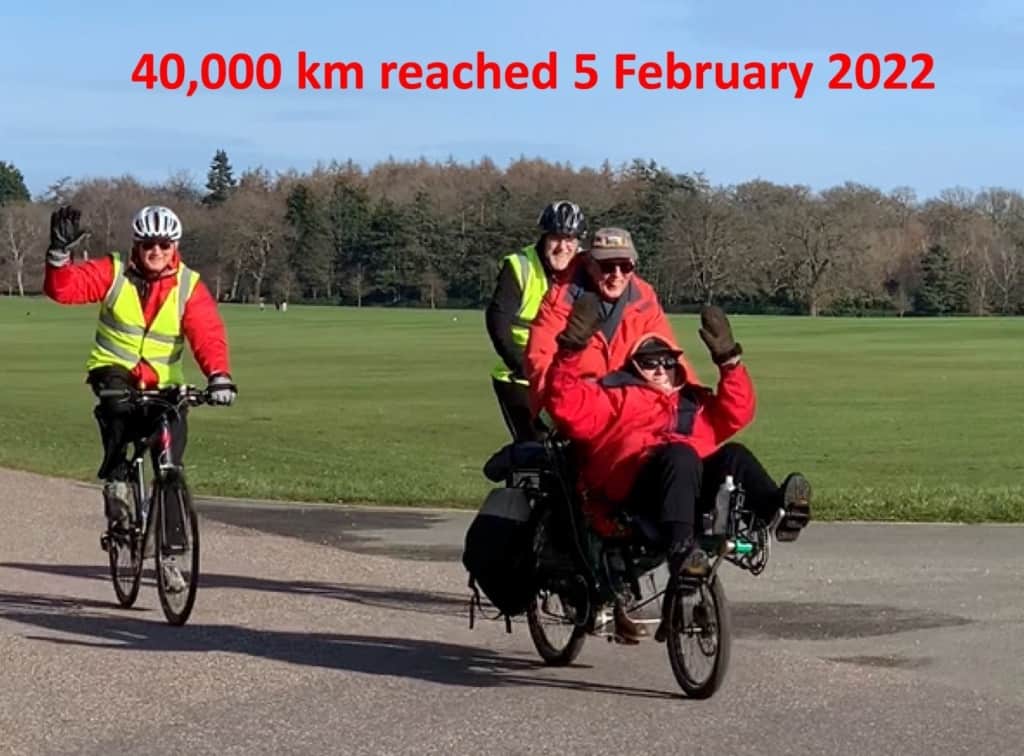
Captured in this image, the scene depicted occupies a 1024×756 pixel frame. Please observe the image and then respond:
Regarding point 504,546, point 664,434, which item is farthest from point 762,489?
point 504,546

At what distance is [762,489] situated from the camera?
7.05 m

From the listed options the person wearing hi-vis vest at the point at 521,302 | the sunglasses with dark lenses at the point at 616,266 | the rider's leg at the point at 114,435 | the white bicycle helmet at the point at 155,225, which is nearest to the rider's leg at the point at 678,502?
the sunglasses with dark lenses at the point at 616,266

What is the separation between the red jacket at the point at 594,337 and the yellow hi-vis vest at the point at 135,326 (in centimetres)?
235

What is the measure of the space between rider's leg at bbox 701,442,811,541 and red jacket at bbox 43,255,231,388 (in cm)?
317

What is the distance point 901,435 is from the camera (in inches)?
1105

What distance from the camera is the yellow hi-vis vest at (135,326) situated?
9.32 m

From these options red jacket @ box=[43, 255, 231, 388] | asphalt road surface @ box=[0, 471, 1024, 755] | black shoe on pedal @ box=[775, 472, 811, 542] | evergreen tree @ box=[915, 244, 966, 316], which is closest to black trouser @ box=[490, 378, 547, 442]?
asphalt road surface @ box=[0, 471, 1024, 755]

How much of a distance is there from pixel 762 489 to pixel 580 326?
99 cm

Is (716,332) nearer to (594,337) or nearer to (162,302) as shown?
(594,337)

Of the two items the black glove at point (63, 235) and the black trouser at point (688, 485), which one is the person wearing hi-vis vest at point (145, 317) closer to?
the black glove at point (63, 235)

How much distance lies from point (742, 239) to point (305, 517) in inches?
4959

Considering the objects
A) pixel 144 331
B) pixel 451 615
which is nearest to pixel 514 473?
pixel 451 615

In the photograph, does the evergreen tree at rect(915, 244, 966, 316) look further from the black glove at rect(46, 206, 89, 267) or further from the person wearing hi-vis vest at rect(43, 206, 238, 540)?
the black glove at rect(46, 206, 89, 267)

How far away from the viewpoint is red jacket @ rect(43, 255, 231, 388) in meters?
9.18
